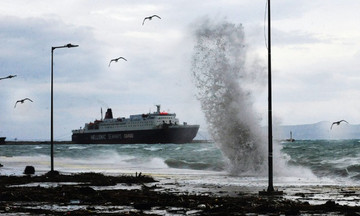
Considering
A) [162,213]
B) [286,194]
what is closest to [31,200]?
[162,213]

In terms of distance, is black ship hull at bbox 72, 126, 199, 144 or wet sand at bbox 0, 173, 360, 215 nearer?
wet sand at bbox 0, 173, 360, 215

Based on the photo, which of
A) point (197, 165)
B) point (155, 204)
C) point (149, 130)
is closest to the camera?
point (155, 204)

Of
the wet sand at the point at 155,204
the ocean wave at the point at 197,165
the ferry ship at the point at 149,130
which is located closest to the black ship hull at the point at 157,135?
the ferry ship at the point at 149,130

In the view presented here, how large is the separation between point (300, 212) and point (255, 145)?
96.4ft

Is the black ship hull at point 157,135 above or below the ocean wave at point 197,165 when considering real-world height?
above

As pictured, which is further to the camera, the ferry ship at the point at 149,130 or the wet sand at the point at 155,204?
the ferry ship at the point at 149,130

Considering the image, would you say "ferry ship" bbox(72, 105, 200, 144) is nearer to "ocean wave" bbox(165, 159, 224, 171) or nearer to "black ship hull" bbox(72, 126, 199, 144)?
"black ship hull" bbox(72, 126, 199, 144)

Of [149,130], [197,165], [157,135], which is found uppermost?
[149,130]

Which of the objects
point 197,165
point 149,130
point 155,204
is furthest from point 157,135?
point 155,204

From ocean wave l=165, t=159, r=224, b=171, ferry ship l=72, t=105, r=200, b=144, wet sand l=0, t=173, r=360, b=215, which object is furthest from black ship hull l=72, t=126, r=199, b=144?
wet sand l=0, t=173, r=360, b=215

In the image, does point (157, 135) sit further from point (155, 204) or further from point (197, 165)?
point (155, 204)

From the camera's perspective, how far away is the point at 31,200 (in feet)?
66.4

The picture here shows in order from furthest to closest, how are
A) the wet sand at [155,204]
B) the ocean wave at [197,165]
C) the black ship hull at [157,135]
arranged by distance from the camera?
the black ship hull at [157,135]
the ocean wave at [197,165]
the wet sand at [155,204]

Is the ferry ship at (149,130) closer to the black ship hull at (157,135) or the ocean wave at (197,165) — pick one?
the black ship hull at (157,135)
